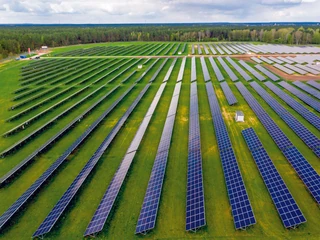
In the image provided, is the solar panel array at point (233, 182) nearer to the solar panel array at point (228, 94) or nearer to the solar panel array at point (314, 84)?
the solar panel array at point (228, 94)

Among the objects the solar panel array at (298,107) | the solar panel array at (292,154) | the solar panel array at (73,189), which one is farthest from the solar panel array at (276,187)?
the solar panel array at (73,189)

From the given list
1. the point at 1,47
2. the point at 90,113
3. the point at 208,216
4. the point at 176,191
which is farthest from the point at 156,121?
the point at 1,47

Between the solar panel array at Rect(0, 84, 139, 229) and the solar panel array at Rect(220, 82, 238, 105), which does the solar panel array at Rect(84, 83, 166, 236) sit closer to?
the solar panel array at Rect(0, 84, 139, 229)

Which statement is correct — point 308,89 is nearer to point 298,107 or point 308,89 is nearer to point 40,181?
point 298,107

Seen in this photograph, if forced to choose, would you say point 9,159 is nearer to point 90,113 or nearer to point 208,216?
point 90,113

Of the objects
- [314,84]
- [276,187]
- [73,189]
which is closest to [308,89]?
[314,84]
